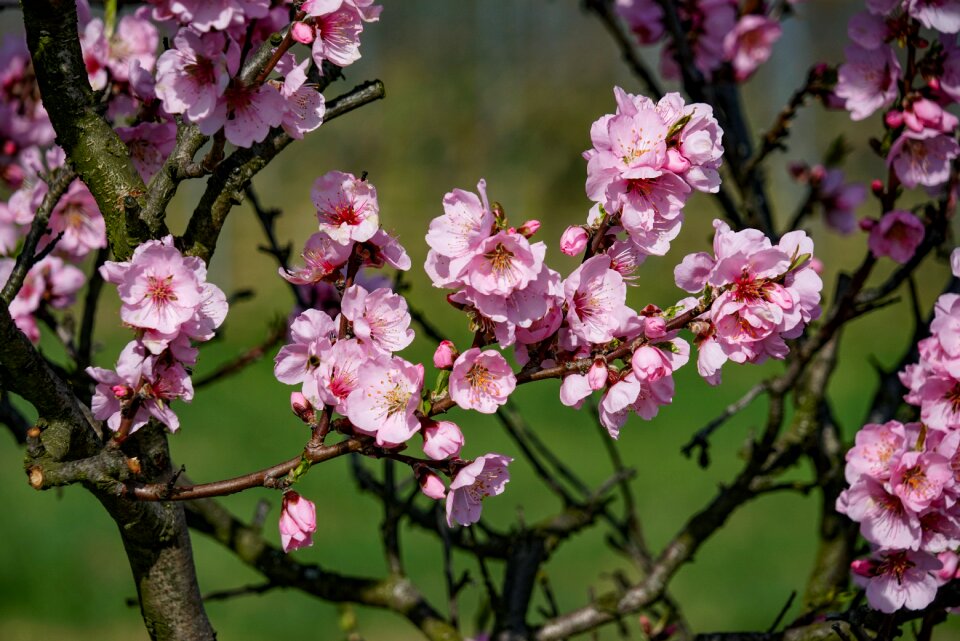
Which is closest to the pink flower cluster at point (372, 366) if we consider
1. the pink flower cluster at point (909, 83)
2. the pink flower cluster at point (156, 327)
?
the pink flower cluster at point (156, 327)

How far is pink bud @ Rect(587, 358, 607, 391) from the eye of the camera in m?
1.14

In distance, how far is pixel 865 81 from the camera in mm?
1988

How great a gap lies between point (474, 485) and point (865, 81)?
1220mm

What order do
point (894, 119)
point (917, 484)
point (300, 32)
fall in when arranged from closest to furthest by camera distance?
point (300, 32)
point (917, 484)
point (894, 119)

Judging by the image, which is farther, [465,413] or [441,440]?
[465,413]

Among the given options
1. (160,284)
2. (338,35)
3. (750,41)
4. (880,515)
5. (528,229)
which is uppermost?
(338,35)

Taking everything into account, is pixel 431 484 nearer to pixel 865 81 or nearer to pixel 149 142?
pixel 149 142

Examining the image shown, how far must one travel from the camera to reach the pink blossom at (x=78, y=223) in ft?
6.01

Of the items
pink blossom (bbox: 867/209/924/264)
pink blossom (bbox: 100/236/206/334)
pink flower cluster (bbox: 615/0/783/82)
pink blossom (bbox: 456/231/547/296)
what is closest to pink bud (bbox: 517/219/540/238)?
pink blossom (bbox: 456/231/547/296)

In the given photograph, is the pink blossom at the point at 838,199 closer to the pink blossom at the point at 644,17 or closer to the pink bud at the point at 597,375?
the pink blossom at the point at 644,17

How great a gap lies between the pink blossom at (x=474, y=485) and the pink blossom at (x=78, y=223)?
93 centimetres

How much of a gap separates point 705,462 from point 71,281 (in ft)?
4.12

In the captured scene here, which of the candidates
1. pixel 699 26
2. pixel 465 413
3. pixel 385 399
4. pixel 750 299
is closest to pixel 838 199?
pixel 699 26

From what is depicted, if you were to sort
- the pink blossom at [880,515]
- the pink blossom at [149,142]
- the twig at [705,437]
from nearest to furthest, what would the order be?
the pink blossom at [880,515], the pink blossom at [149,142], the twig at [705,437]
